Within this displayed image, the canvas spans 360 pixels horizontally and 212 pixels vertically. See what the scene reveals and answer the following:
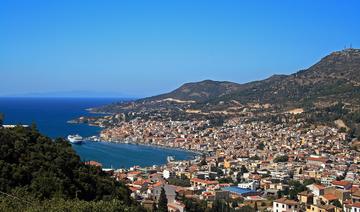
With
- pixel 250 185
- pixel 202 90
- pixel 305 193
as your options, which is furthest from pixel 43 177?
pixel 202 90

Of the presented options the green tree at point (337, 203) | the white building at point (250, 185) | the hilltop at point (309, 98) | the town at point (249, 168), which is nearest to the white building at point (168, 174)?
the town at point (249, 168)

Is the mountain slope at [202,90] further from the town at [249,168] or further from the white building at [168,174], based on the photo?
the white building at [168,174]

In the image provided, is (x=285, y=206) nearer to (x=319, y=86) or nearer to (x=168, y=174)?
(x=168, y=174)

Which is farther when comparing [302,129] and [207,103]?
[207,103]

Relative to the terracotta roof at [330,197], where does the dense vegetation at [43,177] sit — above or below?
above

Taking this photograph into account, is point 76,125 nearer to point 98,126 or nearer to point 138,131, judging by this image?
point 98,126

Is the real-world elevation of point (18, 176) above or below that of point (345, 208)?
above

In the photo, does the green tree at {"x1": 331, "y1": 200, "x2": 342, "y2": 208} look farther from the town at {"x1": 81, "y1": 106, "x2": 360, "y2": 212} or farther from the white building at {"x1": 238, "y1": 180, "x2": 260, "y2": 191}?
the white building at {"x1": 238, "y1": 180, "x2": 260, "y2": 191}

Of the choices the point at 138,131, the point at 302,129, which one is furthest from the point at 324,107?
the point at 138,131

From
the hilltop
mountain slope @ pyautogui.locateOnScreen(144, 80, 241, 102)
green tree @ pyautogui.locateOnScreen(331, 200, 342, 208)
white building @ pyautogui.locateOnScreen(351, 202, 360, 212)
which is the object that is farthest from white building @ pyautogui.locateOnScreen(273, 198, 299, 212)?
mountain slope @ pyautogui.locateOnScreen(144, 80, 241, 102)
